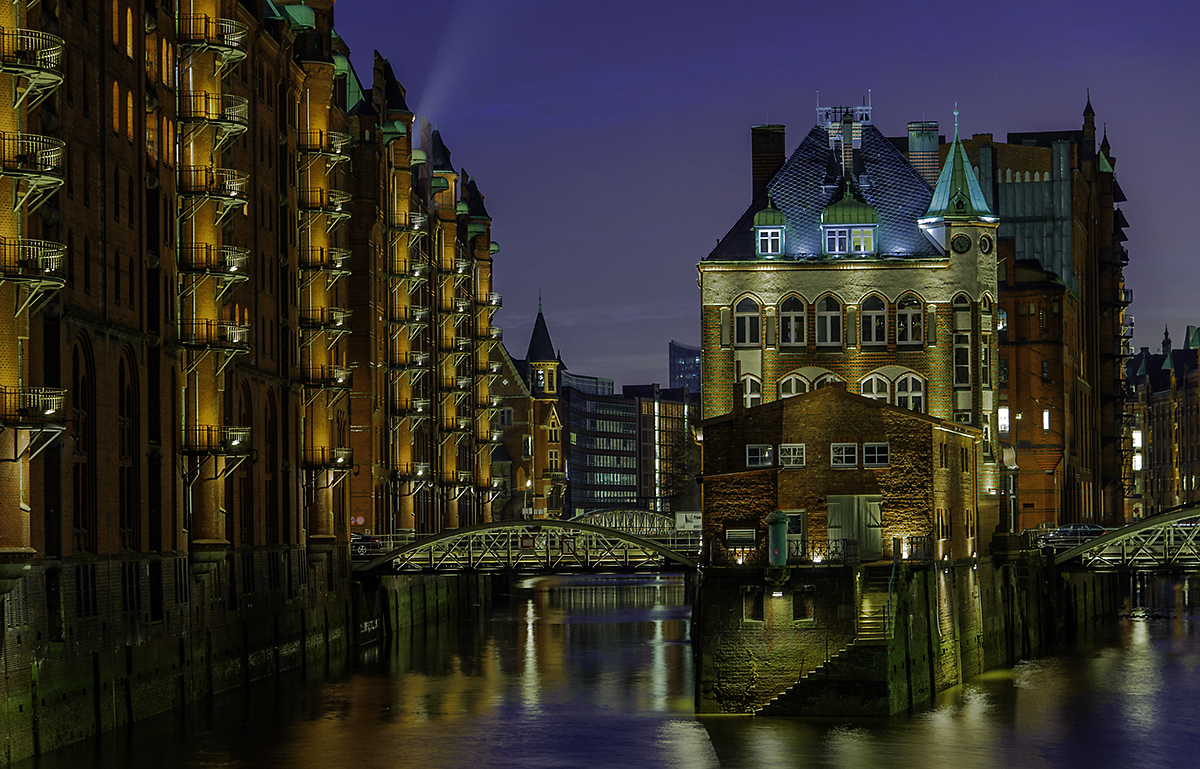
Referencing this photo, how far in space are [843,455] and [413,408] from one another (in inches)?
2004

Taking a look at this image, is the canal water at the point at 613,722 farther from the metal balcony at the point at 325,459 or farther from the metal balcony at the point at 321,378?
the metal balcony at the point at 321,378

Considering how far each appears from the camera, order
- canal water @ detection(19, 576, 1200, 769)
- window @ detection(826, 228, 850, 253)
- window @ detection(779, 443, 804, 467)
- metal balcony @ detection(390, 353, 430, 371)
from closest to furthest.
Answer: canal water @ detection(19, 576, 1200, 769)
window @ detection(779, 443, 804, 467)
window @ detection(826, 228, 850, 253)
metal balcony @ detection(390, 353, 430, 371)

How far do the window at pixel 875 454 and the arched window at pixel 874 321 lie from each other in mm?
20218

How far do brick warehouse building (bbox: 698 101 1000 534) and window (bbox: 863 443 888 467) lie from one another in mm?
18989

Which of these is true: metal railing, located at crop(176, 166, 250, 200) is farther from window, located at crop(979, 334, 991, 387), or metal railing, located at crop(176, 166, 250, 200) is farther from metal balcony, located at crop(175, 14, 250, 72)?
window, located at crop(979, 334, 991, 387)

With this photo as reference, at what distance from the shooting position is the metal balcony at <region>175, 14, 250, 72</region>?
65312 mm

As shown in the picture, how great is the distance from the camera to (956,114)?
262ft

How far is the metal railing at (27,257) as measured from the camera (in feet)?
153

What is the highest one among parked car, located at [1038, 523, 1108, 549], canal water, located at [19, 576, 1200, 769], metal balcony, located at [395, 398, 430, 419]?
metal balcony, located at [395, 398, 430, 419]

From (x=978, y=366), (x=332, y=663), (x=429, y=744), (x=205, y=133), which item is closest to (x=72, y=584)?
(x=429, y=744)

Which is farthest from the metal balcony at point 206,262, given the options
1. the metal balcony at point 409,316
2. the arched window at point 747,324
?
the metal balcony at point 409,316

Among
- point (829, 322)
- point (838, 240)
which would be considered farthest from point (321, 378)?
point (838, 240)

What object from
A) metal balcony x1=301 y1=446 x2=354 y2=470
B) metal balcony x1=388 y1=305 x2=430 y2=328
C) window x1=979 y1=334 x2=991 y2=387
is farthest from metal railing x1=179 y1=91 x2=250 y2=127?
metal balcony x1=388 y1=305 x2=430 y2=328

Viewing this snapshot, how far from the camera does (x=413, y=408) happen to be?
107188mm
